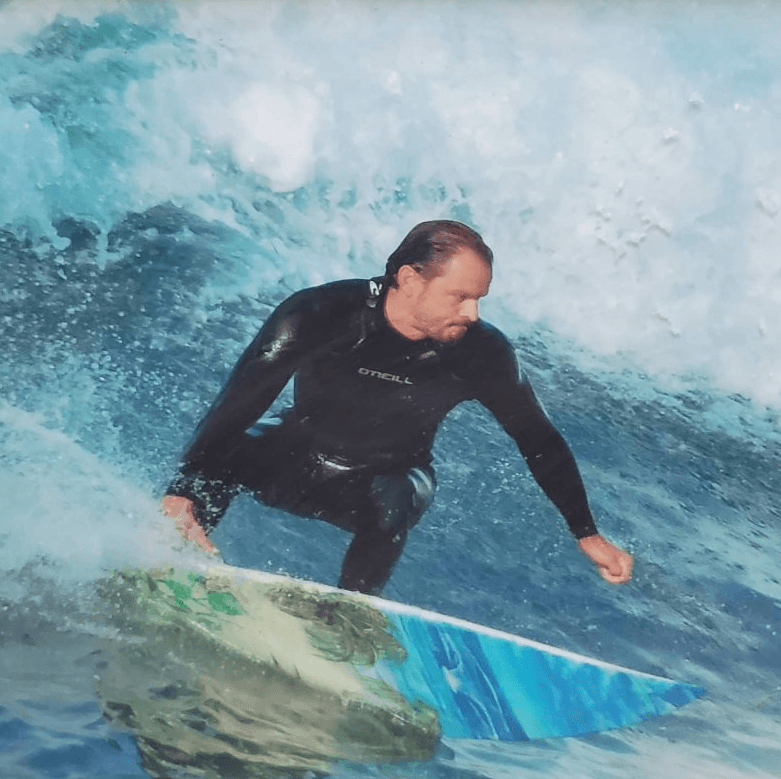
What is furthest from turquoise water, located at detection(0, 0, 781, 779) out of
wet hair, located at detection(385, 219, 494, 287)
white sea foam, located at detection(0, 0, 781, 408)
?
wet hair, located at detection(385, 219, 494, 287)

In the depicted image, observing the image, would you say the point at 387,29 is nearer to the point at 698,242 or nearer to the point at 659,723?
the point at 698,242

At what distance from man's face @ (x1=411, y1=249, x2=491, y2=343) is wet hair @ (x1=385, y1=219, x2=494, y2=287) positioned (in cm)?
1

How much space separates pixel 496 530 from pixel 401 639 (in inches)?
13.5

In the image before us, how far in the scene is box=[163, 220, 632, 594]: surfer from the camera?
1.95 meters

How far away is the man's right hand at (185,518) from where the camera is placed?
1.93 meters

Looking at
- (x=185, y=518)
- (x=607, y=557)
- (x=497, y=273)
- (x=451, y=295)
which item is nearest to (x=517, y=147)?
(x=497, y=273)

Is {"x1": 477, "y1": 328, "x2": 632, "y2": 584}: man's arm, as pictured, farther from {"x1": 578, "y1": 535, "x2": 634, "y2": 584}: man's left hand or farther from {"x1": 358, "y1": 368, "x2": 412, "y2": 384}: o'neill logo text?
{"x1": 358, "y1": 368, "x2": 412, "y2": 384}: o'neill logo text

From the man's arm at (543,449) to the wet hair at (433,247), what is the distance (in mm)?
208

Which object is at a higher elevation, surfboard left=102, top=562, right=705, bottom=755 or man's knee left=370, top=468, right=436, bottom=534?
man's knee left=370, top=468, right=436, bottom=534

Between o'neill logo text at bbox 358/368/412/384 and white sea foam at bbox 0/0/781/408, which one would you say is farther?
white sea foam at bbox 0/0/781/408

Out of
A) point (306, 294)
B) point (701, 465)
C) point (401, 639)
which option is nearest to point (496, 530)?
point (401, 639)

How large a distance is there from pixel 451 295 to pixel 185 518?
75 cm

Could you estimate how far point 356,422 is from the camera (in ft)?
6.59

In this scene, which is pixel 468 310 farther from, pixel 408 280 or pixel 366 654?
pixel 366 654
